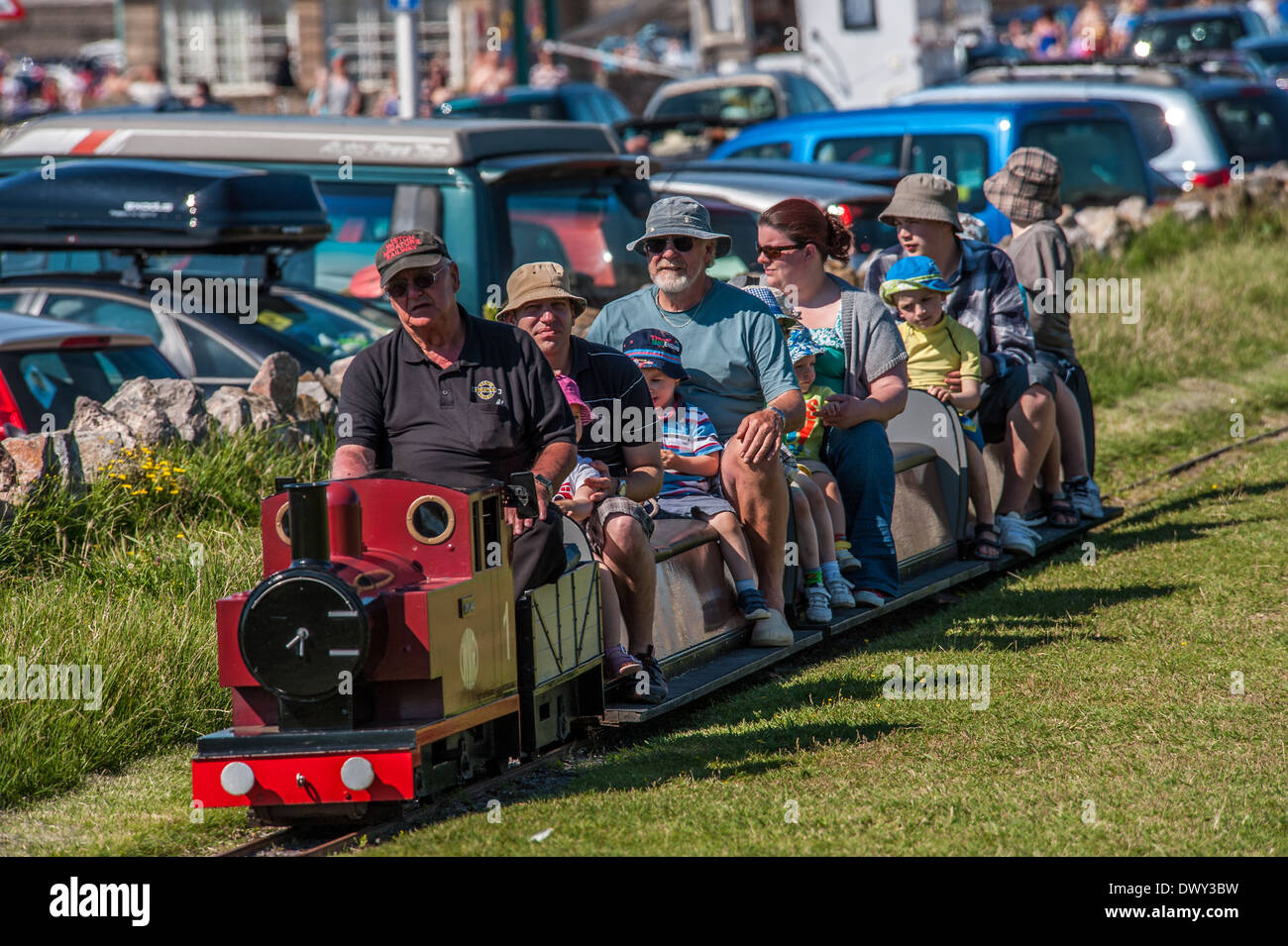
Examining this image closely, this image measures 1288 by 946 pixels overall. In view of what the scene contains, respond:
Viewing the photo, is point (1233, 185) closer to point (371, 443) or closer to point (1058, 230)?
point (1058, 230)

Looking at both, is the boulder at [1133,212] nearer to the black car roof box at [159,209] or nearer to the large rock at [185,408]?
the black car roof box at [159,209]

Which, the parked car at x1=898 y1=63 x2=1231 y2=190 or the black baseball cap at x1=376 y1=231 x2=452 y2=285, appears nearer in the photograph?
the black baseball cap at x1=376 y1=231 x2=452 y2=285

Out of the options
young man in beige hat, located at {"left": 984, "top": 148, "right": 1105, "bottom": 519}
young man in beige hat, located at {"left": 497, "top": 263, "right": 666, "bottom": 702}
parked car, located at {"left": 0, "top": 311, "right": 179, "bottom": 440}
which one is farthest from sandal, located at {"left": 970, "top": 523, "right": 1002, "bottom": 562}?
parked car, located at {"left": 0, "top": 311, "right": 179, "bottom": 440}

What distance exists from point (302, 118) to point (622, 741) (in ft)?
22.3

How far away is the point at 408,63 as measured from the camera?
1741 centimetres

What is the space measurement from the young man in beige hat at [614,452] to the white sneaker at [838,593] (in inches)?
56.7

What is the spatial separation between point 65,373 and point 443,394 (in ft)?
12.5

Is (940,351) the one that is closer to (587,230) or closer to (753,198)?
(587,230)

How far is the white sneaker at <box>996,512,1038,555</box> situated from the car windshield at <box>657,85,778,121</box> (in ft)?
45.2

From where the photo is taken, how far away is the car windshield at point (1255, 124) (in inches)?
776

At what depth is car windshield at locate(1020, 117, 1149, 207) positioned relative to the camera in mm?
16172

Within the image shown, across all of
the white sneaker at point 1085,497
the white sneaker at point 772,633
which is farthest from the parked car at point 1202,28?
the white sneaker at point 772,633

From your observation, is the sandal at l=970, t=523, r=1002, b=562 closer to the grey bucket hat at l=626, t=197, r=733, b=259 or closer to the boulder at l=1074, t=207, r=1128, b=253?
the grey bucket hat at l=626, t=197, r=733, b=259
